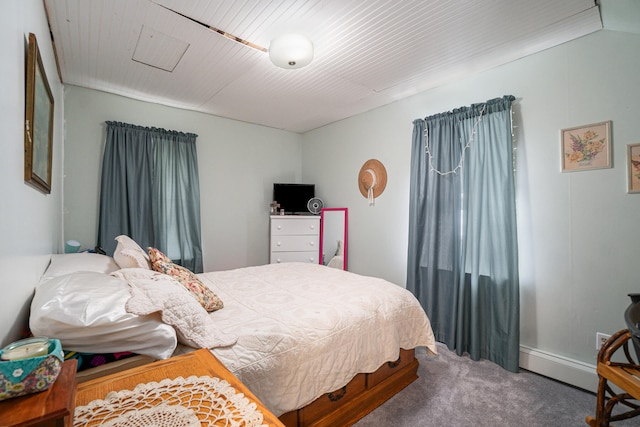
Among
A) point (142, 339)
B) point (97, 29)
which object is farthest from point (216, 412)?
point (97, 29)

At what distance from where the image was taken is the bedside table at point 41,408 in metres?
0.53

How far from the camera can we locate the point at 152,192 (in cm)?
325

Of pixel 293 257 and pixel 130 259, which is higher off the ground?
pixel 130 259

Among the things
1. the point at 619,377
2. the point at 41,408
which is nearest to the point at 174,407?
the point at 41,408

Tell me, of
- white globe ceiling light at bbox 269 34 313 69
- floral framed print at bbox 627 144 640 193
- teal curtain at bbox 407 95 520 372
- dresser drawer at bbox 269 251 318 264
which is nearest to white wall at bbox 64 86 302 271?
dresser drawer at bbox 269 251 318 264

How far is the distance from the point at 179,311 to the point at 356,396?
3.91 feet

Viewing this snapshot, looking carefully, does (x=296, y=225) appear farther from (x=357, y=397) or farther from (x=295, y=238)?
(x=357, y=397)

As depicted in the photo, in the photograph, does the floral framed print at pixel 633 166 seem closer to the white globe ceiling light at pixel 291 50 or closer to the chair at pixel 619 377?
the chair at pixel 619 377

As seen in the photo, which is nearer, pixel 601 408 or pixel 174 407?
pixel 174 407

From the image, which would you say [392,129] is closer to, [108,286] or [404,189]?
[404,189]

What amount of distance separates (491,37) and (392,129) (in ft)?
4.46

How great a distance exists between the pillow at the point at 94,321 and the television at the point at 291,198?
119 inches

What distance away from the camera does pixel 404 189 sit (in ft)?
10.5

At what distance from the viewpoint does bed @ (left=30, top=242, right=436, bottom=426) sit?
1.02 m
